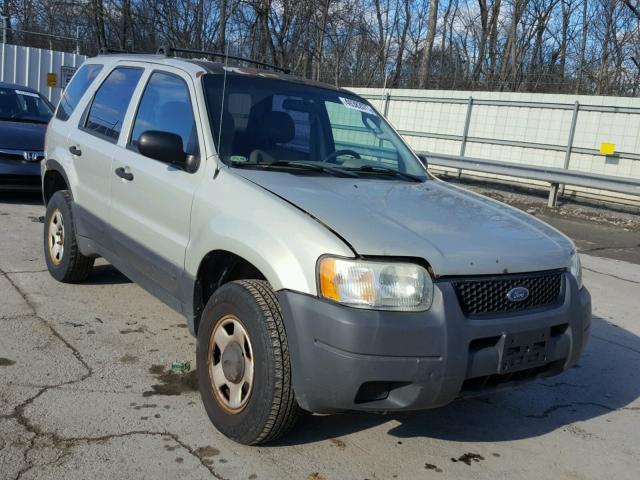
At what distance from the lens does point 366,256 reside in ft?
8.98

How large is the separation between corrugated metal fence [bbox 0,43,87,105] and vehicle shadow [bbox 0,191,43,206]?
10344mm

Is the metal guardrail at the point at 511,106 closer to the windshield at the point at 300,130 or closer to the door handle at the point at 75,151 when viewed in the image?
the windshield at the point at 300,130

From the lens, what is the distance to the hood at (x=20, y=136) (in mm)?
8617

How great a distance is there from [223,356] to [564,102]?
44.0 ft

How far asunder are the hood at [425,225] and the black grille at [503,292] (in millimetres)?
40

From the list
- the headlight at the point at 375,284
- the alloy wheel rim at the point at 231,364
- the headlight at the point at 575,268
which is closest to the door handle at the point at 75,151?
the alloy wheel rim at the point at 231,364

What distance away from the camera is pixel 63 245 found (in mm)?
5359

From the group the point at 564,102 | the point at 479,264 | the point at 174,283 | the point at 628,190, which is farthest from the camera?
the point at 564,102

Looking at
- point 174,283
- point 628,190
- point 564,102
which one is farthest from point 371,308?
point 564,102

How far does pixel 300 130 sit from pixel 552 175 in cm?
991

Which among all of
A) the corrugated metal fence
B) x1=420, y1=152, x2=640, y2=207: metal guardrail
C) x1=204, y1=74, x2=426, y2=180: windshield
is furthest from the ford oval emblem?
the corrugated metal fence

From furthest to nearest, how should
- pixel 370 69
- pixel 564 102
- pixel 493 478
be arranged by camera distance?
pixel 370 69 < pixel 564 102 < pixel 493 478

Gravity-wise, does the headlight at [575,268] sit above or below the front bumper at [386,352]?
above

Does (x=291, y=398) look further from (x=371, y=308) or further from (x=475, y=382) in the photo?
(x=475, y=382)
